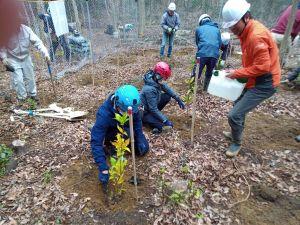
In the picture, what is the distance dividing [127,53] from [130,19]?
25.3ft

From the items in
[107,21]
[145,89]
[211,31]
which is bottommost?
[107,21]

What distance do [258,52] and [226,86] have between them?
2.99 feet

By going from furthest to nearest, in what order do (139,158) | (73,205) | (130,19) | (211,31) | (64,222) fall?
(130,19), (211,31), (139,158), (73,205), (64,222)

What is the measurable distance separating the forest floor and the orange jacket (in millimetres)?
1560

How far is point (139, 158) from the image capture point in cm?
450

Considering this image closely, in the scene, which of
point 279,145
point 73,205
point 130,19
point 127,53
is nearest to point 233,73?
point 279,145

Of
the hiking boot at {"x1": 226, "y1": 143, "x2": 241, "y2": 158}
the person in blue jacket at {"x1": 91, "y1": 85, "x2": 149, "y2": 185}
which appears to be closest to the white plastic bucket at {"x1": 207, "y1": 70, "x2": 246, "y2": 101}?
the hiking boot at {"x1": 226, "y1": 143, "x2": 241, "y2": 158}

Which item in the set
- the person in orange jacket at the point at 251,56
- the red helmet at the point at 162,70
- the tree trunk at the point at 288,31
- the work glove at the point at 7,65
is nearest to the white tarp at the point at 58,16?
the work glove at the point at 7,65

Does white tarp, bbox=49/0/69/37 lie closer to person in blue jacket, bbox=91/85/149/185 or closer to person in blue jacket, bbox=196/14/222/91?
person in blue jacket, bbox=196/14/222/91

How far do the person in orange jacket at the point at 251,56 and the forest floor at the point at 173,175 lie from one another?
3.12 ft

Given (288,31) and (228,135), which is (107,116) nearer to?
(228,135)

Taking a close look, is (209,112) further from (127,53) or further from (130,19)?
(130,19)

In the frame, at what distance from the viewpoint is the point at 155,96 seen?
203 inches

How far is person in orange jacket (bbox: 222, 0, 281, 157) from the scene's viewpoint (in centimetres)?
355
